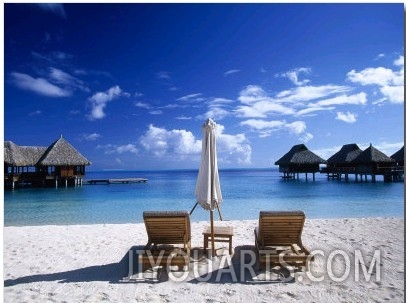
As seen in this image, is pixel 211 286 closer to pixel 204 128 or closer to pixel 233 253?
pixel 233 253

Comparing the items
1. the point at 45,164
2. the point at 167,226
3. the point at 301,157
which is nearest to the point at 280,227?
the point at 167,226

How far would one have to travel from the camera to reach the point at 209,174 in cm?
484

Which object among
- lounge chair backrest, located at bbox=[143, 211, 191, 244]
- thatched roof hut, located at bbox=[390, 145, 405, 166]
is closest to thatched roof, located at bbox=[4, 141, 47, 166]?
lounge chair backrest, located at bbox=[143, 211, 191, 244]

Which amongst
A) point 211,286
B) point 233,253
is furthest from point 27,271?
point 233,253

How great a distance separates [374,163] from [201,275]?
3413cm

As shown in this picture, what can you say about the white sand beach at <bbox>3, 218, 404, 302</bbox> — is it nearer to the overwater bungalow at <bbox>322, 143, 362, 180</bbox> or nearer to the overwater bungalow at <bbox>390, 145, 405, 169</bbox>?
the overwater bungalow at <bbox>322, 143, 362, 180</bbox>

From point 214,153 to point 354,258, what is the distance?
3087 millimetres

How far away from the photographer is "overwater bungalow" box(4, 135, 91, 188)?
92.5ft

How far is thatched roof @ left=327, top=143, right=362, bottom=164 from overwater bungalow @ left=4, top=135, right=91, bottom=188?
30991 millimetres

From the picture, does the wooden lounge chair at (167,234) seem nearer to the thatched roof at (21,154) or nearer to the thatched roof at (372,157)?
the thatched roof at (21,154)

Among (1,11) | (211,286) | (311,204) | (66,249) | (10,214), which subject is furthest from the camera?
(311,204)

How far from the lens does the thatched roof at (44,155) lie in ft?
91.2

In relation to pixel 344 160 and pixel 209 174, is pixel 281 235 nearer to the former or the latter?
pixel 209 174

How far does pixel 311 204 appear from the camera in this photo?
16047 millimetres
